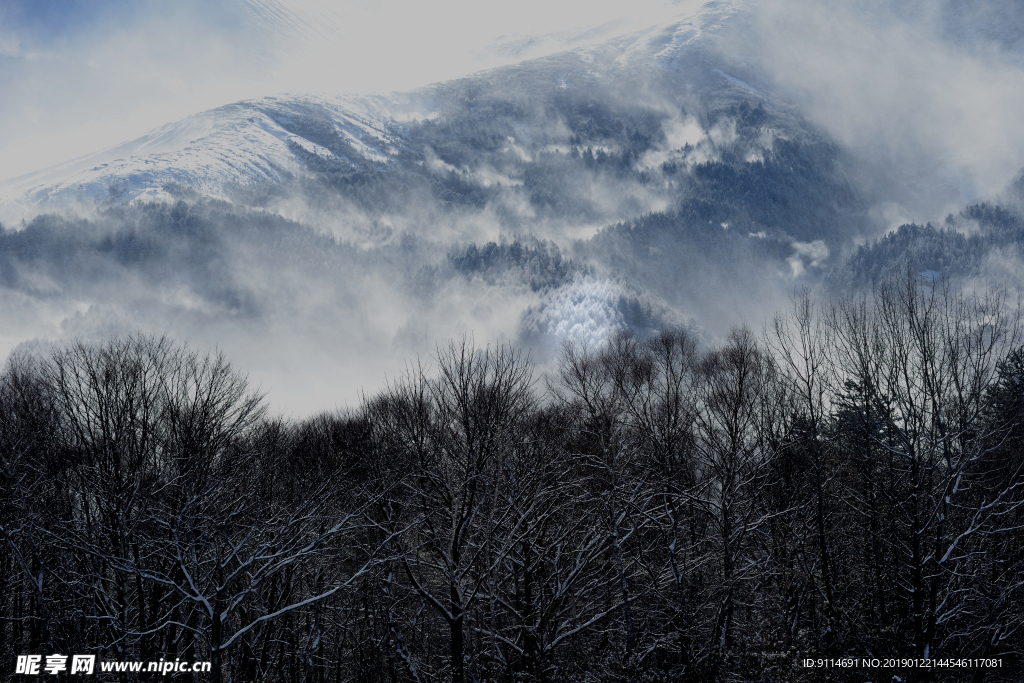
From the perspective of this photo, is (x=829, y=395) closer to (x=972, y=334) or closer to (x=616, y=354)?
(x=972, y=334)

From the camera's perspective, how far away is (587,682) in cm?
1566

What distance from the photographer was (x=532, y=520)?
16297 mm

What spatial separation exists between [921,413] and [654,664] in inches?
587

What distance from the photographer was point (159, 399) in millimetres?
24172

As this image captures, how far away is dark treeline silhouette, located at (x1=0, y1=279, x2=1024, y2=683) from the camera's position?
1422 cm

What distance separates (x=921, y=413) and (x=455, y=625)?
12971mm

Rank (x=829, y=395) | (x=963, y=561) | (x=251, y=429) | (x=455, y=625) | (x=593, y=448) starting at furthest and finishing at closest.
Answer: (x=251, y=429), (x=593, y=448), (x=829, y=395), (x=963, y=561), (x=455, y=625)

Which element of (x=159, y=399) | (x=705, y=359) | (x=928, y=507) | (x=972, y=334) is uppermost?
(x=705, y=359)

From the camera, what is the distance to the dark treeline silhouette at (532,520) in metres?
14.2

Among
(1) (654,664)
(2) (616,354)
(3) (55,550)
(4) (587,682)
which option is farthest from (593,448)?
(3) (55,550)

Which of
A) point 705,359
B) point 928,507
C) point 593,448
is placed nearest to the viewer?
point 928,507

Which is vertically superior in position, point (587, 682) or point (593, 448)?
point (593, 448)

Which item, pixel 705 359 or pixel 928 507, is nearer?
pixel 928 507

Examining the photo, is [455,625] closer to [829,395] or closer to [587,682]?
[587,682]
